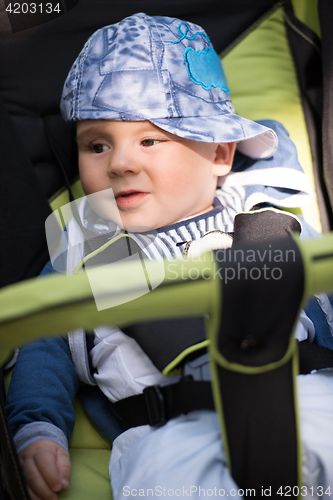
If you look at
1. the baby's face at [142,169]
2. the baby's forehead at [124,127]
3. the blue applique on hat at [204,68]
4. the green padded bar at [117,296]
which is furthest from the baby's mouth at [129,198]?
the green padded bar at [117,296]

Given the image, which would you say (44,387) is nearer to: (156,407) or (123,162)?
(156,407)

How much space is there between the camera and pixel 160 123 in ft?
2.72

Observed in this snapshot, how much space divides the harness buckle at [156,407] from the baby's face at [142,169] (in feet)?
1.13

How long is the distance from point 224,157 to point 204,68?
0.60 ft

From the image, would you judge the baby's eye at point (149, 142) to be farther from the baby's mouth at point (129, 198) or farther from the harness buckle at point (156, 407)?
the harness buckle at point (156, 407)

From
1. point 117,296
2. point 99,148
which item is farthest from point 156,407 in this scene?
point 99,148

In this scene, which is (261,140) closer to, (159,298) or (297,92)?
(297,92)

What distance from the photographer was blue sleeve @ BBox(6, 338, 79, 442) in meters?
0.67

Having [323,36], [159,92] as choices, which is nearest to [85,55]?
[159,92]

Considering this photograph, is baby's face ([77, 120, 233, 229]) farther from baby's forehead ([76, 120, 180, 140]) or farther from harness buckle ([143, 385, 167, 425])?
harness buckle ([143, 385, 167, 425])

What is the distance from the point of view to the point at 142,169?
0.83 metres

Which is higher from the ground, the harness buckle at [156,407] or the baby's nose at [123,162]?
the baby's nose at [123,162]

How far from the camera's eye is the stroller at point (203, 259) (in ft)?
1.24

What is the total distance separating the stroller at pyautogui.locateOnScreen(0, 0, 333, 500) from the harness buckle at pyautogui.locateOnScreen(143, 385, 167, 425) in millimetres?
123
